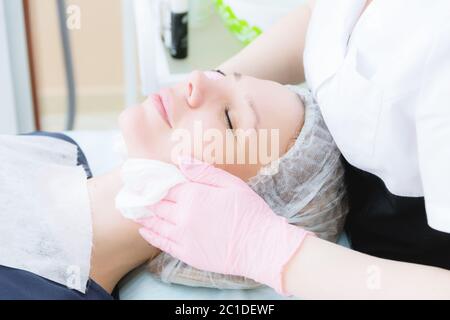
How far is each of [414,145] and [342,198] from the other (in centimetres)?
25

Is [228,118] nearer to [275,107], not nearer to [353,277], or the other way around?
[275,107]

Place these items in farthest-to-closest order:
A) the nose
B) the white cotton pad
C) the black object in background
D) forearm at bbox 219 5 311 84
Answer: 1. the black object in background
2. forearm at bbox 219 5 311 84
3. the nose
4. the white cotton pad

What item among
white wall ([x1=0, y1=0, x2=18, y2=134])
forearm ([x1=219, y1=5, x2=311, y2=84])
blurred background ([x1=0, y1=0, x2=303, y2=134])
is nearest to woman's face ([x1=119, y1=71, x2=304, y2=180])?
forearm ([x1=219, y1=5, x2=311, y2=84])

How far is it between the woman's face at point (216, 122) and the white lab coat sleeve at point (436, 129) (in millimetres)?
294

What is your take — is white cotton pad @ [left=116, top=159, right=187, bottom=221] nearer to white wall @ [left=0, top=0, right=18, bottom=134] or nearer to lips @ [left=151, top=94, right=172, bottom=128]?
lips @ [left=151, top=94, right=172, bottom=128]

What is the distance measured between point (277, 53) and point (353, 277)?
618 millimetres

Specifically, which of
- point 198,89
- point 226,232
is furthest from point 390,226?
point 198,89

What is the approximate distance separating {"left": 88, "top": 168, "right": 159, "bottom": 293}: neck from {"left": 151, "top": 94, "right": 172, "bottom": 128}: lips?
15 centimetres

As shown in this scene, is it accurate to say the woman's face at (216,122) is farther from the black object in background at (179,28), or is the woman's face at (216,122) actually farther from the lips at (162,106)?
the black object in background at (179,28)

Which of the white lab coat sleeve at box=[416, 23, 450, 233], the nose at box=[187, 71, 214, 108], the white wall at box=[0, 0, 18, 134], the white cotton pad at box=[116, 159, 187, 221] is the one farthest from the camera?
the white wall at box=[0, 0, 18, 134]

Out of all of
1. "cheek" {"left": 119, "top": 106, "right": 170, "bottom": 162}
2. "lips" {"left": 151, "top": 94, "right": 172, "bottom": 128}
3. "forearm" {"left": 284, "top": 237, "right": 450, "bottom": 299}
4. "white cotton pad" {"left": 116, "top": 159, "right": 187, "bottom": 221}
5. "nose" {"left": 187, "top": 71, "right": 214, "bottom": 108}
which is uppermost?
"nose" {"left": 187, "top": 71, "right": 214, "bottom": 108}

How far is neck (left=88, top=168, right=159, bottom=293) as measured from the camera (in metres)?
1.04

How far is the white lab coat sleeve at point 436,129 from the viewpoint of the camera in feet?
2.78
